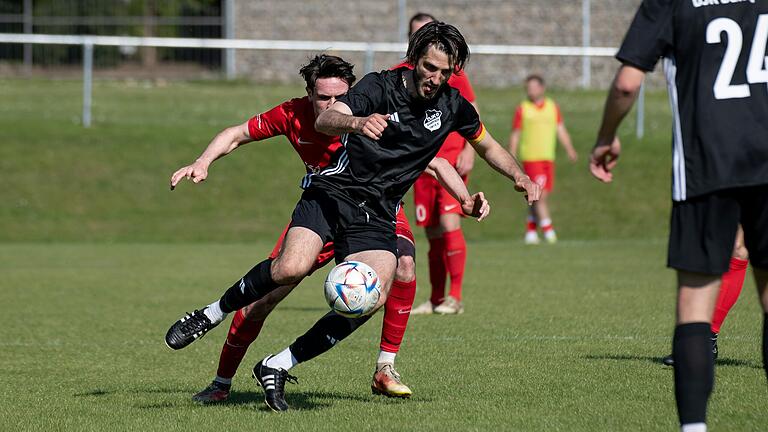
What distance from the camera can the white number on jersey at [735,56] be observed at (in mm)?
4012

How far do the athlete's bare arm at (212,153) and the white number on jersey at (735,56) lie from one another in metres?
2.66

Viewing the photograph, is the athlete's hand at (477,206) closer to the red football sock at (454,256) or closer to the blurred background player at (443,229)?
the blurred background player at (443,229)

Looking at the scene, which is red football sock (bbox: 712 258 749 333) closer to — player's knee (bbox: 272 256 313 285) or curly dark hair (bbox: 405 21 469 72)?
curly dark hair (bbox: 405 21 469 72)

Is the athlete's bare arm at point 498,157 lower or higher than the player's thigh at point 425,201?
higher

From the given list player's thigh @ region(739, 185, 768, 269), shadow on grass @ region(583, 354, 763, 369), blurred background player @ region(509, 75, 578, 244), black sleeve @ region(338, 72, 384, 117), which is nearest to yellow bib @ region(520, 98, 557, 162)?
blurred background player @ region(509, 75, 578, 244)

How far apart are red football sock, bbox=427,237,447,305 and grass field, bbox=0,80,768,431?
0.36 metres

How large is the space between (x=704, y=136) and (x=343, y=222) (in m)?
2.19

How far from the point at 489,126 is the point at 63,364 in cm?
1615

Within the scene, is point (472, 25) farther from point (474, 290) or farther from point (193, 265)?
point (474, 290)

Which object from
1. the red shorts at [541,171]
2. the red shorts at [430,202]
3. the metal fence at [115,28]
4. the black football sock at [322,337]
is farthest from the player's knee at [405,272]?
the metal fence at [115,28]

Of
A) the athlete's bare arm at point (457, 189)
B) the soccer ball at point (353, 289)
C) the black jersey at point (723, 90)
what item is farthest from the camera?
the athlete's bare arm at point (457, 189)

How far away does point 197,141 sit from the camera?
2133cm

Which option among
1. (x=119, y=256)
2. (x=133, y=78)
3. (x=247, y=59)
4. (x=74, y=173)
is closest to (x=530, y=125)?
(x=119, y=256)

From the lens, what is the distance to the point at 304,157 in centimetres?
619
